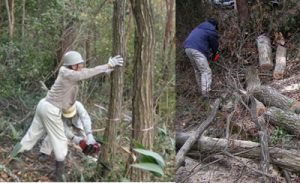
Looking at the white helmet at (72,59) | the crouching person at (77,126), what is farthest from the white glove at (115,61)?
the crouching person at (77,126)

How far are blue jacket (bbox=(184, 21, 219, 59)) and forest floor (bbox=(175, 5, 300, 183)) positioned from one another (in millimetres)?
61

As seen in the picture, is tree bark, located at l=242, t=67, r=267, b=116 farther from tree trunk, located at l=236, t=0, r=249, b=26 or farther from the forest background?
the forest background

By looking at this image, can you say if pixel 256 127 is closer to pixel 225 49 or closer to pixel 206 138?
pixel 206 138

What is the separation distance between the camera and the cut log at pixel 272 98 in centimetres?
309

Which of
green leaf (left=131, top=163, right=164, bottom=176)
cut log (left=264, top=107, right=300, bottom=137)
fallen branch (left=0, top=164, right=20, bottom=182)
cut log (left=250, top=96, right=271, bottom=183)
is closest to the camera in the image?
green leaf (left=131, top=163, right=164, bottom=176)

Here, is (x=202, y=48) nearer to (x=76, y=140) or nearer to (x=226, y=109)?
(x=226, y=109)

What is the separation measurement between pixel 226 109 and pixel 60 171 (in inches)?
53.3

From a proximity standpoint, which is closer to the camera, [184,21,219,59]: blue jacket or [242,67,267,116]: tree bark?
[242,67,267,116]: tree bark

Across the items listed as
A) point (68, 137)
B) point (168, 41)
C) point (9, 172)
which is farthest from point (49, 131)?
point (168, 41)

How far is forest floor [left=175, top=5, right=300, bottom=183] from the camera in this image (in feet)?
9.80

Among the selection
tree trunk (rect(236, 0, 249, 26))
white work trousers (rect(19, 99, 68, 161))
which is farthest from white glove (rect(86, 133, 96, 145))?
tree trunk (rect(236, 0, 249, 26))

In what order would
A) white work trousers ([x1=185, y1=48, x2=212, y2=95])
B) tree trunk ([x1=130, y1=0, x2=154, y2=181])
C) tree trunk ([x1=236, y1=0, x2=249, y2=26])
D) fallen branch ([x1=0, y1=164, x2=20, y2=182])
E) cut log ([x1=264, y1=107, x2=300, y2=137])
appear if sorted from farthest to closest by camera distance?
tree trunk ([x1=236, y1=0, x2=249, y2=26]) < white work trousers ([x1=185, y1=48, x2=212, y2=95]) < cut log ([x1=264, y1=107, x2=300, y2=137]) < tree trunk ([x1=130, y1=0, x2=154, y2=181]) < fallen branch ([x1=0, y1=164, x2=20, y2=182])

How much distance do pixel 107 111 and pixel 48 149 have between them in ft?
1.48

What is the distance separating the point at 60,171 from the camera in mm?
2621
